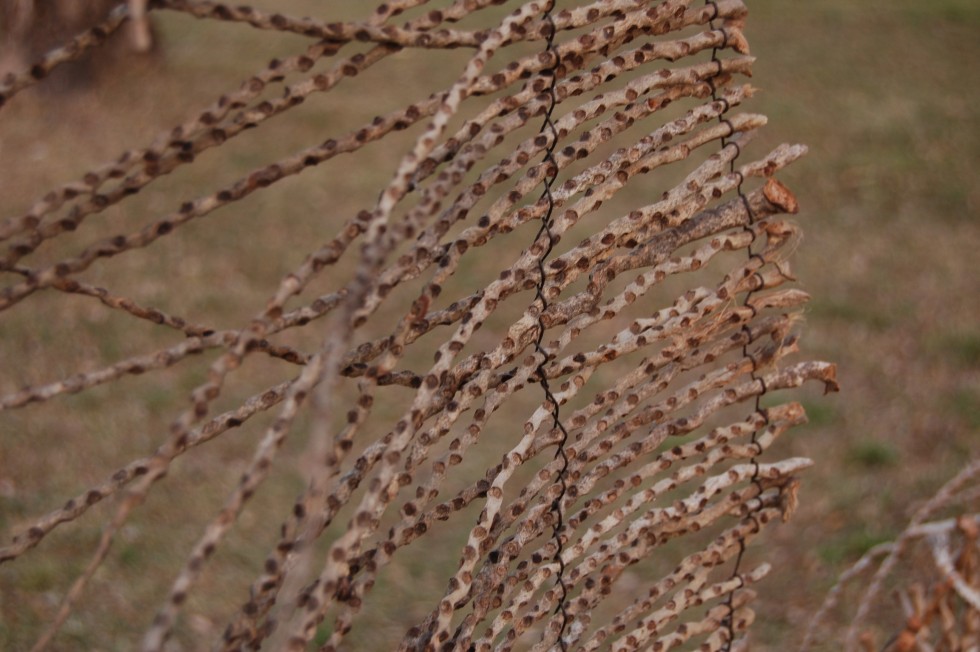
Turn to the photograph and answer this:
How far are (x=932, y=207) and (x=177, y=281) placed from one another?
4.11 meters

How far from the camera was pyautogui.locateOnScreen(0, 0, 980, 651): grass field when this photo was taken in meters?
3.75

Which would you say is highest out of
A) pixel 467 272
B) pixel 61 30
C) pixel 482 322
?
pixel 61 30

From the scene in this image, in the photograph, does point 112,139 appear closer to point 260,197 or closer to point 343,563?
point 260,197

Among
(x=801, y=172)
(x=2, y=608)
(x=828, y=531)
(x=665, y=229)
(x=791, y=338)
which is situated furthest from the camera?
(x=801, y=172)

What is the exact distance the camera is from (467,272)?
559 cm

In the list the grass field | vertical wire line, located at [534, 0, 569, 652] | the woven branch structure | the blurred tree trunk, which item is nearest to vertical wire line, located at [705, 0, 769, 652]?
the woven branch structure

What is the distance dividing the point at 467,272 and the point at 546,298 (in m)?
3.88

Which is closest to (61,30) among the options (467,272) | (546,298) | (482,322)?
(467,272)

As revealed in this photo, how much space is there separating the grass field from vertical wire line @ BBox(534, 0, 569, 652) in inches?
72.9

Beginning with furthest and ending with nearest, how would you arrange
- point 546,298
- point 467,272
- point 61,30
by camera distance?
1. point 61,30
2. point 467,272
3. point 546,298

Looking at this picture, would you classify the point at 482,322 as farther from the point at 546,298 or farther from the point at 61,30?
the point at 61,30

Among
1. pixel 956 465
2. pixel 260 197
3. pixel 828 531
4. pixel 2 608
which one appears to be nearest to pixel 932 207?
pixel 956 465

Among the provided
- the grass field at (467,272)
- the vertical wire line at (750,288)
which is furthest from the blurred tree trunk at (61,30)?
the vertical wire line at (750,288)

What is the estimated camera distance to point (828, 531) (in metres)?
3.78
